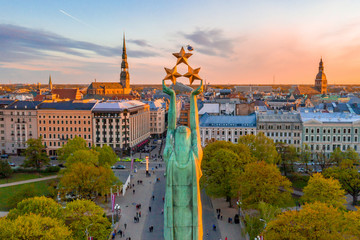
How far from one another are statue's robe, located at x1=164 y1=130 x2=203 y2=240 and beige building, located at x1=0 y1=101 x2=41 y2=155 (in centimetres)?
9952

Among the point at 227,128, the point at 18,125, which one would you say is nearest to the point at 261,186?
the point at 227,128

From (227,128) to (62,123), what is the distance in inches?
2008

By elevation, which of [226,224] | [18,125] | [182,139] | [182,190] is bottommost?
[226,224]

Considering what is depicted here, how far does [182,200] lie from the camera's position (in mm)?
22609

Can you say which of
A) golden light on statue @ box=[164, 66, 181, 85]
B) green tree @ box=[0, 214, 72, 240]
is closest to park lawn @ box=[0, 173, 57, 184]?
green tree @ box=[0, 214, 72, 240]

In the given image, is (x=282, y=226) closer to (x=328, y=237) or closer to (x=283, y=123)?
(x=328, y=237)

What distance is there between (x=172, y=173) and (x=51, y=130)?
97374 millimetres

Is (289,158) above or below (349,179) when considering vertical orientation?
below

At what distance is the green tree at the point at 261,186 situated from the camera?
52781 millimetres

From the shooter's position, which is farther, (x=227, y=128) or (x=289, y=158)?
(x=227, y=128)

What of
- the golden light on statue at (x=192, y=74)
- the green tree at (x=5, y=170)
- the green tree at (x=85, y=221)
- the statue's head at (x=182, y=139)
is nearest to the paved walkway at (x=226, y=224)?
the green tree at (x=85, y=221)

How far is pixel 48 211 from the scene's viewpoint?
41.7 meters

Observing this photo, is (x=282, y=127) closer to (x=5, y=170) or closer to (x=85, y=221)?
(x=85, y=221)

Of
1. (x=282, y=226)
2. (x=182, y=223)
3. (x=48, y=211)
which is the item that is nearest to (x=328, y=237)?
(x=282, y=226)
